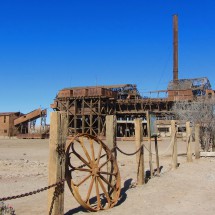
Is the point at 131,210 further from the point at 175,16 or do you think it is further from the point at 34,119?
the point at 175,16

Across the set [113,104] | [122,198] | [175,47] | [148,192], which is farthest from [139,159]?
[175,47]

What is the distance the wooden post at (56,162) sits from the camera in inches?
216

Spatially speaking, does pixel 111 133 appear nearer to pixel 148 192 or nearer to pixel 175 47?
pixel 148 192

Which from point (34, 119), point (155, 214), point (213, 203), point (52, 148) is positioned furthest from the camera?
point (34, 119)

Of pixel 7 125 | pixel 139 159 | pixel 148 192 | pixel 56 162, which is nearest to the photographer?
pixel 56 162

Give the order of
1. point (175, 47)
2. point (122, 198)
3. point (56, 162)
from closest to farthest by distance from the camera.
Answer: point (56, 162), point (122, 198), point (175, 47)

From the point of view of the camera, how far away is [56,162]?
217 inches

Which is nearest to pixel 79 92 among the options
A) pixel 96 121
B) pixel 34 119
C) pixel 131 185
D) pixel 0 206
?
pixel 96 121

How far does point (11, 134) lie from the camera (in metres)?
50.4

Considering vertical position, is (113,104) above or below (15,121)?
above

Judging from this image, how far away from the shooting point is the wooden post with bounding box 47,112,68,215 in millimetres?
5496

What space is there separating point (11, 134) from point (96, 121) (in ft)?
42.3

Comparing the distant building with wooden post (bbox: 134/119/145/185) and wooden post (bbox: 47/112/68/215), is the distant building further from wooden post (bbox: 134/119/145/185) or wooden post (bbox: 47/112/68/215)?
wooden post (bbox: 47/112/68/215)

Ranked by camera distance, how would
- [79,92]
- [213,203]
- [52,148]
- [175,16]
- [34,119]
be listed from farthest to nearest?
1. [175,16]
2. [34,119]
3. [79,92]
4. [213,203]
5. [52,148]
